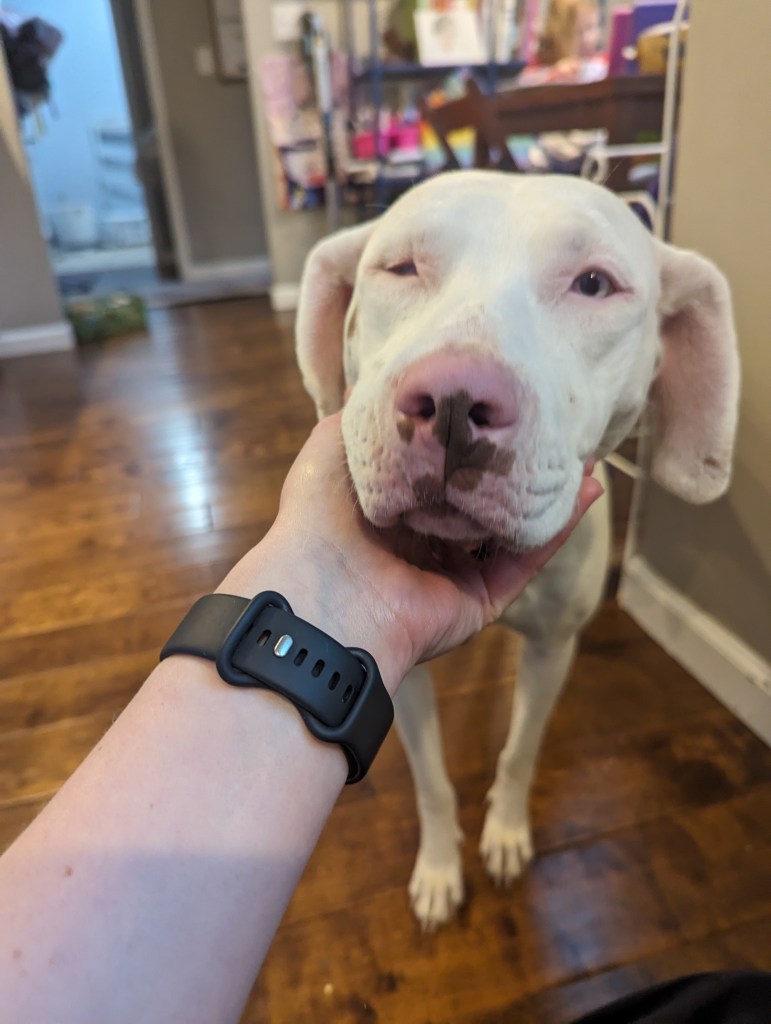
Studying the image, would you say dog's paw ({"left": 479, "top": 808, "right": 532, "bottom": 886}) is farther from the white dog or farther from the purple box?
the purple box

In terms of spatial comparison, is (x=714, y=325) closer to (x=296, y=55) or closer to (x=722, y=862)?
(x=722, y=862)

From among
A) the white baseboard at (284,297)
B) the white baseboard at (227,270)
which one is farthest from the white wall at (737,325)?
the white baseboard at (227,270)

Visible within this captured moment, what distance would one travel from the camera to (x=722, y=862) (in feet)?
4.08

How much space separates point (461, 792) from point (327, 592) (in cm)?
79

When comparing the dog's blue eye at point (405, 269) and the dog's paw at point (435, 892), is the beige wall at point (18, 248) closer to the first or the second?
the dog's blue eye at point (405, 269)

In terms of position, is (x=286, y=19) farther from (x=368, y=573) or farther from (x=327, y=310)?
(x=368, y=573)

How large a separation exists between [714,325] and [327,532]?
0.61 metres

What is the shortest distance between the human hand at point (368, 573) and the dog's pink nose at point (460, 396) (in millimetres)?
225

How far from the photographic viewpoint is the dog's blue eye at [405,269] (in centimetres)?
88

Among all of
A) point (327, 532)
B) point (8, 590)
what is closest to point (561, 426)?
point (327, 532)

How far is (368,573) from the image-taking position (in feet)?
2.74

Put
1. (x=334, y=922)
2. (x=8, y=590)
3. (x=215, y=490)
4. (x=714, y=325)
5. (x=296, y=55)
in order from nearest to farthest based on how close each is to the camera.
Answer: (x=714, y=325) → (x=334, y=922) → (x=8, y=590) → (x=215, y=490) → (x=296, y=55)

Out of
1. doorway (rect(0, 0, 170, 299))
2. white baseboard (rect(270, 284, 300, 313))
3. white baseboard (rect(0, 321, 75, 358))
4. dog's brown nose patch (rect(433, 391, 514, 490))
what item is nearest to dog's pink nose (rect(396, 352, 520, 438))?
dog's brown nose patch (rect(433, 391, 514, 490))

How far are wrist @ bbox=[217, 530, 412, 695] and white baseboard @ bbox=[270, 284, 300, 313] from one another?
4.22 metres
